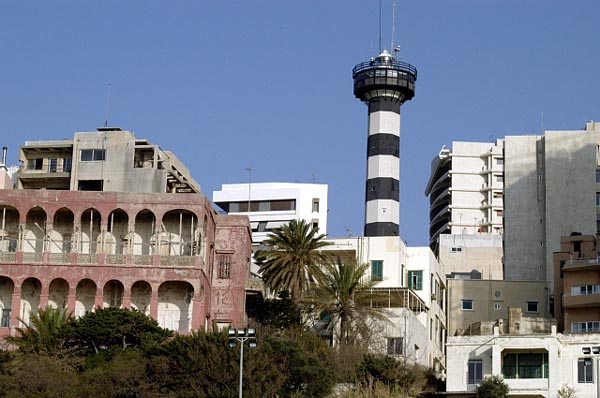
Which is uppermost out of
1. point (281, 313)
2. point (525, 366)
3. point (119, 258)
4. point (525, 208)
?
point (525, 208)

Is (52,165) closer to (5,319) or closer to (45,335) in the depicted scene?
(5,319)

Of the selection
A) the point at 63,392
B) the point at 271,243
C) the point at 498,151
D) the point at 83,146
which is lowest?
the point at 63,392

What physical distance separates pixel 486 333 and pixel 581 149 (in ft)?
120

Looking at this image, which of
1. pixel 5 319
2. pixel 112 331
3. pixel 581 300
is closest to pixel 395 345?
pixel 581 300

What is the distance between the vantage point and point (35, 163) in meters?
104

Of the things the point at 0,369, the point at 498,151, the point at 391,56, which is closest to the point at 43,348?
the point at 0,369

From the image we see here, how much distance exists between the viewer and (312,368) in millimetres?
76125

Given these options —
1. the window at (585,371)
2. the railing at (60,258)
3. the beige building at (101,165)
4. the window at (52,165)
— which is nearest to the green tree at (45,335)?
the railing at (60,258)

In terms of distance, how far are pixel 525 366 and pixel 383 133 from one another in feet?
118

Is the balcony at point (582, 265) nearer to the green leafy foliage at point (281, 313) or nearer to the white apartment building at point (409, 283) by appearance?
the white apartment building at point (409, 283)

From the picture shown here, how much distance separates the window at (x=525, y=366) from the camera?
81.4m

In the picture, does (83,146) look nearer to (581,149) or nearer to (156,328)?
(156,328)

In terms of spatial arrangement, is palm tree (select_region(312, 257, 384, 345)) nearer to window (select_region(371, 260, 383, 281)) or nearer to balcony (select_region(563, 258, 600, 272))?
window (select_region(371, 260, 383, 281))

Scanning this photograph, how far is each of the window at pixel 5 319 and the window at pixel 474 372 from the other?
1225 inches
